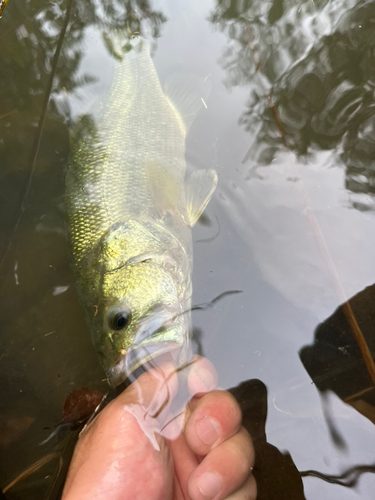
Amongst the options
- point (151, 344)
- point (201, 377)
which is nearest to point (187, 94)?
point (151, 344)

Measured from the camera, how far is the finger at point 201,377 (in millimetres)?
1727

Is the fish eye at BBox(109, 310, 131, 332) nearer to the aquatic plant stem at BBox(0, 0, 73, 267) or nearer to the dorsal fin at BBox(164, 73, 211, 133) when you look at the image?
the aquatic plant stem at BBox(0, 0, 73, 267)

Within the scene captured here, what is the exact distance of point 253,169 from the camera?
7.70 ft

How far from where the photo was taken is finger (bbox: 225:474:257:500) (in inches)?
57.9

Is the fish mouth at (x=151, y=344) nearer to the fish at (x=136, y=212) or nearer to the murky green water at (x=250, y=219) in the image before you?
the fish at (x=136, y=212)

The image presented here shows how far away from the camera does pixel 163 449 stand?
155 cm

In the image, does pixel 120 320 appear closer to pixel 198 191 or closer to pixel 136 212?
pixel 136 212

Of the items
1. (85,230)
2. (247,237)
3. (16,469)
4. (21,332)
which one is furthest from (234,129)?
(16,469)

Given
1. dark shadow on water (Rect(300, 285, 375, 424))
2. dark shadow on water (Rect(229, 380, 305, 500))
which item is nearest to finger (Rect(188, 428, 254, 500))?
dark shadow on water (Rect(229, 380, 305, 500))

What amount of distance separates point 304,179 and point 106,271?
4.99ft

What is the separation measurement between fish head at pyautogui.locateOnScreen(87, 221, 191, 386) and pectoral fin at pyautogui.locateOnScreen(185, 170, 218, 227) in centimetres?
30

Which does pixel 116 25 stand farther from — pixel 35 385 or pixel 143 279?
pixel 35 385

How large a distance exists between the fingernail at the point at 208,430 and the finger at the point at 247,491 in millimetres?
246

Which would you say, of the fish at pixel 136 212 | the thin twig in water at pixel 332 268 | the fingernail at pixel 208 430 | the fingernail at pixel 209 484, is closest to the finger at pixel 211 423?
the fingernail at pixel 208 430
